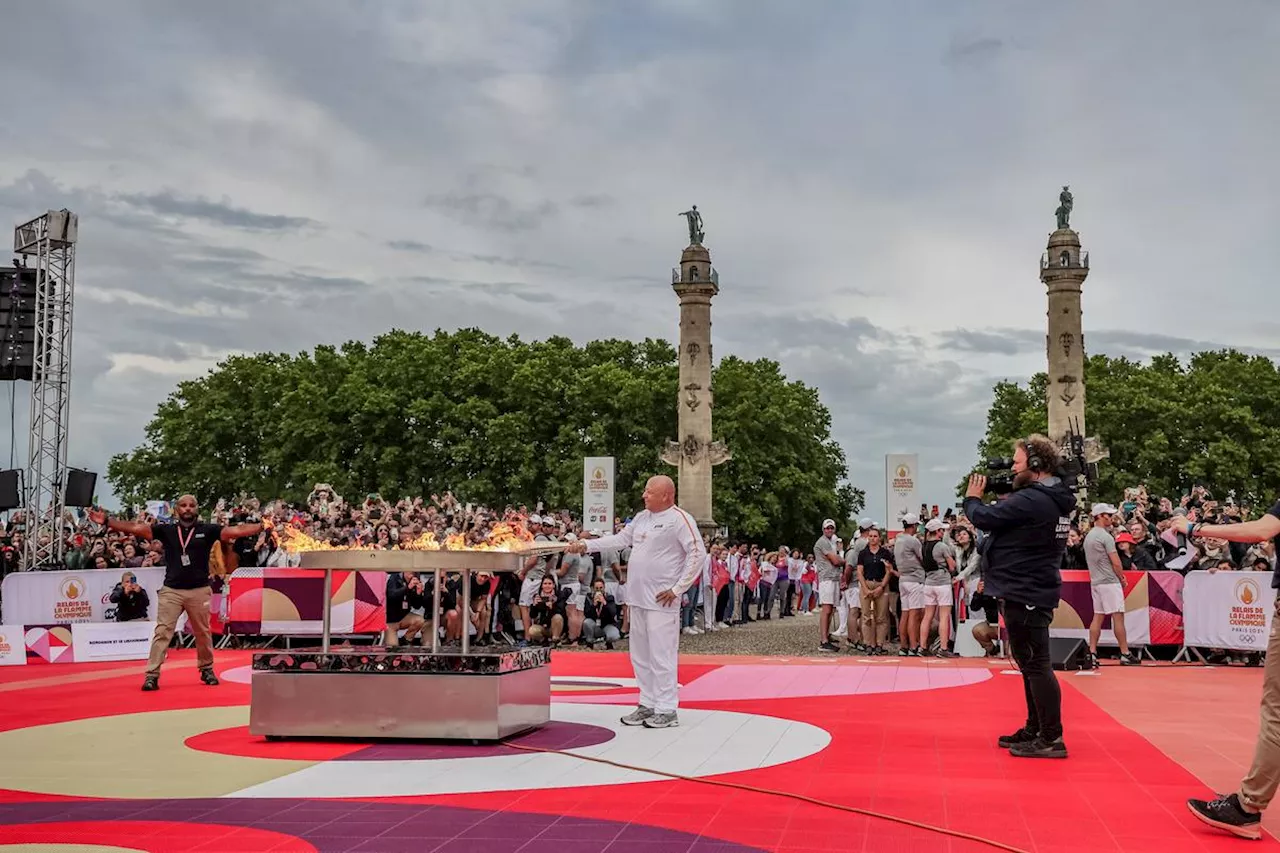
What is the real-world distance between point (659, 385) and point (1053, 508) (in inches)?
2083

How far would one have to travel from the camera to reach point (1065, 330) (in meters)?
51.2

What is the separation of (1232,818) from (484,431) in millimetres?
56700

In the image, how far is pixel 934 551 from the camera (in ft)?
62.5

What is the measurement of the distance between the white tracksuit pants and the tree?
183ft

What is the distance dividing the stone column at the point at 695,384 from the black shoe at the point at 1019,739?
117ft

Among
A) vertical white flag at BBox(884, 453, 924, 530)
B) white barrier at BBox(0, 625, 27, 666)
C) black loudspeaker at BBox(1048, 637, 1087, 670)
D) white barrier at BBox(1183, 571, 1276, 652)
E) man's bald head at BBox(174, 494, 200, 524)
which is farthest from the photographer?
vertical white flag at BBox(884, 453, 924, 530)

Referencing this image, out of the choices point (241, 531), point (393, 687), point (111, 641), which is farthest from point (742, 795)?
point (111, 641)

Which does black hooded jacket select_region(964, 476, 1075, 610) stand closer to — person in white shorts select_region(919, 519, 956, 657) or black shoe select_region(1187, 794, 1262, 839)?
black shoe select_region(1187, 794, 1262, 839)

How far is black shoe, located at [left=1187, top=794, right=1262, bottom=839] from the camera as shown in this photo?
21.0 feet

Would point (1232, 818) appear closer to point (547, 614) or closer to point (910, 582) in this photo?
point (910, 582)

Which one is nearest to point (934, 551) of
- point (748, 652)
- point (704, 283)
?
point (748, 652)

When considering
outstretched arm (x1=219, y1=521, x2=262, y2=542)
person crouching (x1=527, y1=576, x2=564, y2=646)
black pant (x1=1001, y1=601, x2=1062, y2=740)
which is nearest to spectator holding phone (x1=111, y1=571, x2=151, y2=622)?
person crouching (x1=527, y1=576, x2=564, y2=646)

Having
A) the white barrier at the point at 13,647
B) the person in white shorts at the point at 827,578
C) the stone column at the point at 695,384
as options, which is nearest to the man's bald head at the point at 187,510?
the white barrier at the point at 13,647

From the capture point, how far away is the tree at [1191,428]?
61.4 metres
